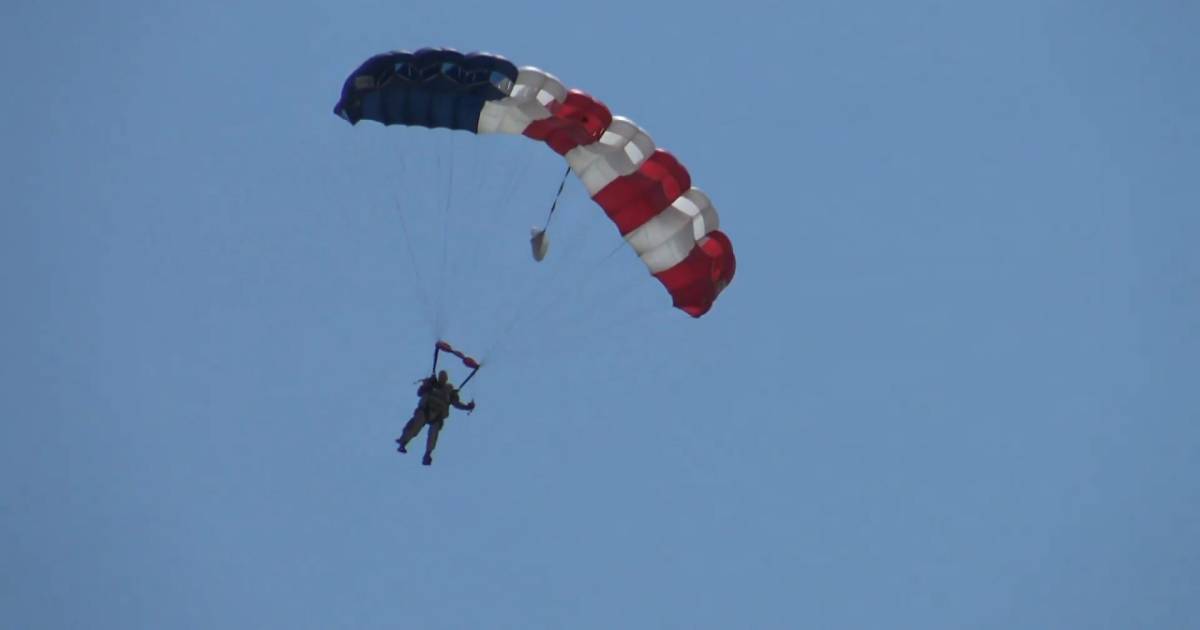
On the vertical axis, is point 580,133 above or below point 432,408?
above

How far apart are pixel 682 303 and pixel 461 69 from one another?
14.2 feet

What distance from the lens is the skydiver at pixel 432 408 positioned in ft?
93.5

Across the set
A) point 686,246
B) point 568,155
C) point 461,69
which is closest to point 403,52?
point 461,69

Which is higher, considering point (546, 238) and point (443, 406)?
point (546, 238)

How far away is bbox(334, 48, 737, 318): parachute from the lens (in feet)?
90.3

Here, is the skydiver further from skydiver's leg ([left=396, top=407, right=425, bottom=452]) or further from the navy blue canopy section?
the navy blue canopy section

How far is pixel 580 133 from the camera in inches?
1099

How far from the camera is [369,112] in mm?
27844

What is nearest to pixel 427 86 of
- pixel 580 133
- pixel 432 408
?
pixel 580 133

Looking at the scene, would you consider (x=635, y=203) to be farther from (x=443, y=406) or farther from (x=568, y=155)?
(x=443, y=406)

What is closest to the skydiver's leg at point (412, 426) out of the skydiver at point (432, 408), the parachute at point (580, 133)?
the skydiver at point (432, 408)

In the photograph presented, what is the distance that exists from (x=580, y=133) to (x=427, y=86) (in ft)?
6.52

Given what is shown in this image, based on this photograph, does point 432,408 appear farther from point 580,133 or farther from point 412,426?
point 580,133

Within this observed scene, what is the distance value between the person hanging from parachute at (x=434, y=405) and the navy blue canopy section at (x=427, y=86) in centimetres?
305
